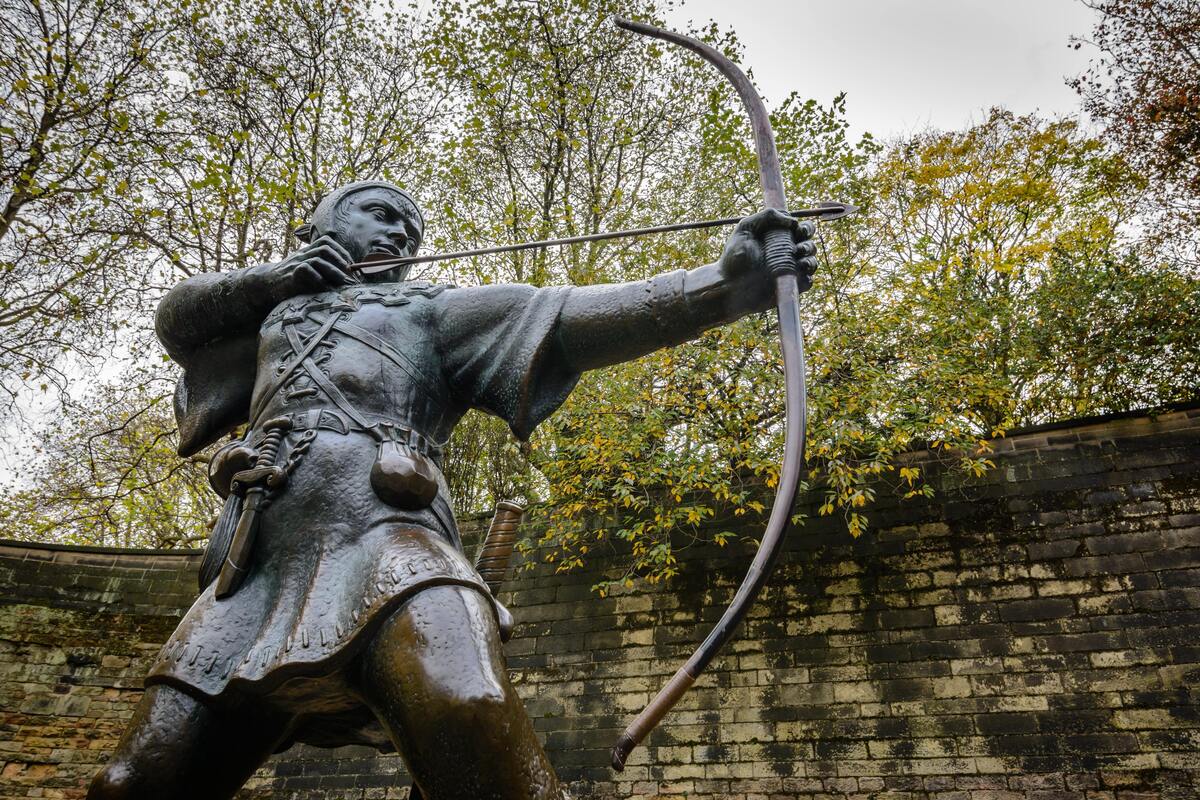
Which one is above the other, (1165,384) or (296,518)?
(1165,384)

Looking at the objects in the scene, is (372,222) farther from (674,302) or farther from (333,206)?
(674,302)

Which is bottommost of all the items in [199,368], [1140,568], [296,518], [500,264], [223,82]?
[296,518]

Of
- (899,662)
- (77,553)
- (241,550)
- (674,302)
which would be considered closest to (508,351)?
(674,302)

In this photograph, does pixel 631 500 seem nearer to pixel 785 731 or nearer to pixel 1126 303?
pixel 785 731

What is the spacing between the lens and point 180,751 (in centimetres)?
153

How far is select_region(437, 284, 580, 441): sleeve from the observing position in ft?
6.30

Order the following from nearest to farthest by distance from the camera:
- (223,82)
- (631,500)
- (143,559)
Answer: (631,500), (143,559), (223,82)

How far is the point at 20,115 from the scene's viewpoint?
10.0 m

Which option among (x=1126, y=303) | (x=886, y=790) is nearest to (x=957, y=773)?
(x=886, y=790)

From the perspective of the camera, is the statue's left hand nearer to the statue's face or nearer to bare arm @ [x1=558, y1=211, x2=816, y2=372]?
bare arm @ [x1=558, y1=211, x2=816, y2=372]

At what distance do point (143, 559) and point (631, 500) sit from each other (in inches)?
256

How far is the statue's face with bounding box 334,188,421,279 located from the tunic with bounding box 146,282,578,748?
0.78ft

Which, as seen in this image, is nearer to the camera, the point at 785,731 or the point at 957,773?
the point at 957,773

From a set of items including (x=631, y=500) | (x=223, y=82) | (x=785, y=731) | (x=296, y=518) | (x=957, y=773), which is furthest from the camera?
(x=223, y=82)
